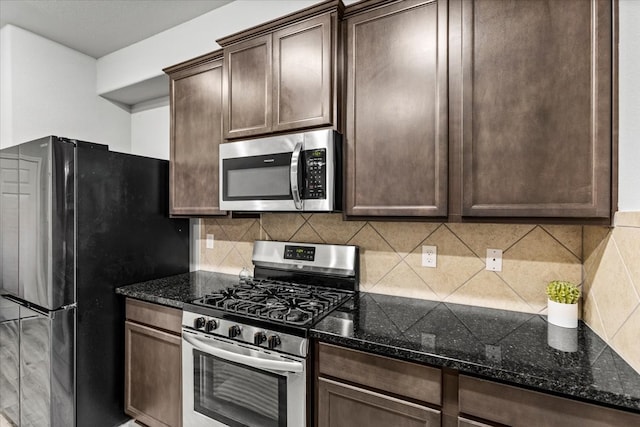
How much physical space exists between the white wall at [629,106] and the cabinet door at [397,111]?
1.88 feet

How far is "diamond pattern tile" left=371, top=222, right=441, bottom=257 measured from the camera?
69.3 inches

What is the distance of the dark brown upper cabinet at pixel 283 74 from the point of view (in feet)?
5.25

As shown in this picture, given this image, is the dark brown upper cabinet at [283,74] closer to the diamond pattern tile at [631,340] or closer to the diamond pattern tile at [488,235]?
the diamond pattern tile at [488,235]

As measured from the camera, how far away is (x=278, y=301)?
5.52 ft

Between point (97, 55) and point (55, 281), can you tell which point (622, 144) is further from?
point (97, 55)

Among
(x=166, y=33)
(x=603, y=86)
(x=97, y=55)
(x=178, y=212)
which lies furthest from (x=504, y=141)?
(x=97, y=55)

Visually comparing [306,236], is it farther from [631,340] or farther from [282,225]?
[631,340]

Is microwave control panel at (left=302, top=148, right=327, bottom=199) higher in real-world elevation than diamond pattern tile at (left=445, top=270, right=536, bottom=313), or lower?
higher

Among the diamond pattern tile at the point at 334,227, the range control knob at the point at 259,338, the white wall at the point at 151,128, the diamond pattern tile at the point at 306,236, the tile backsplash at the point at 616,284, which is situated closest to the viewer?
the tile backsplash at the point at 616,284

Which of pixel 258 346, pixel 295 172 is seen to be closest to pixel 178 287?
pixel 258 346

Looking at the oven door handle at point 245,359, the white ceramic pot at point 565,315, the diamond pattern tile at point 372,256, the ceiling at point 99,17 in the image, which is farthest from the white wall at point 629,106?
the ceiling at point 99,17

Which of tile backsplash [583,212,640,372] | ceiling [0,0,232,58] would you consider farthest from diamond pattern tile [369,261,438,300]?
ceiling [0,0,232,58]

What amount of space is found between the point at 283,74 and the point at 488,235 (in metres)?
1.36

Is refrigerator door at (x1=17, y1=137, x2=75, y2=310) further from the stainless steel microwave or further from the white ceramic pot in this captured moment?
the white ceramic pot
